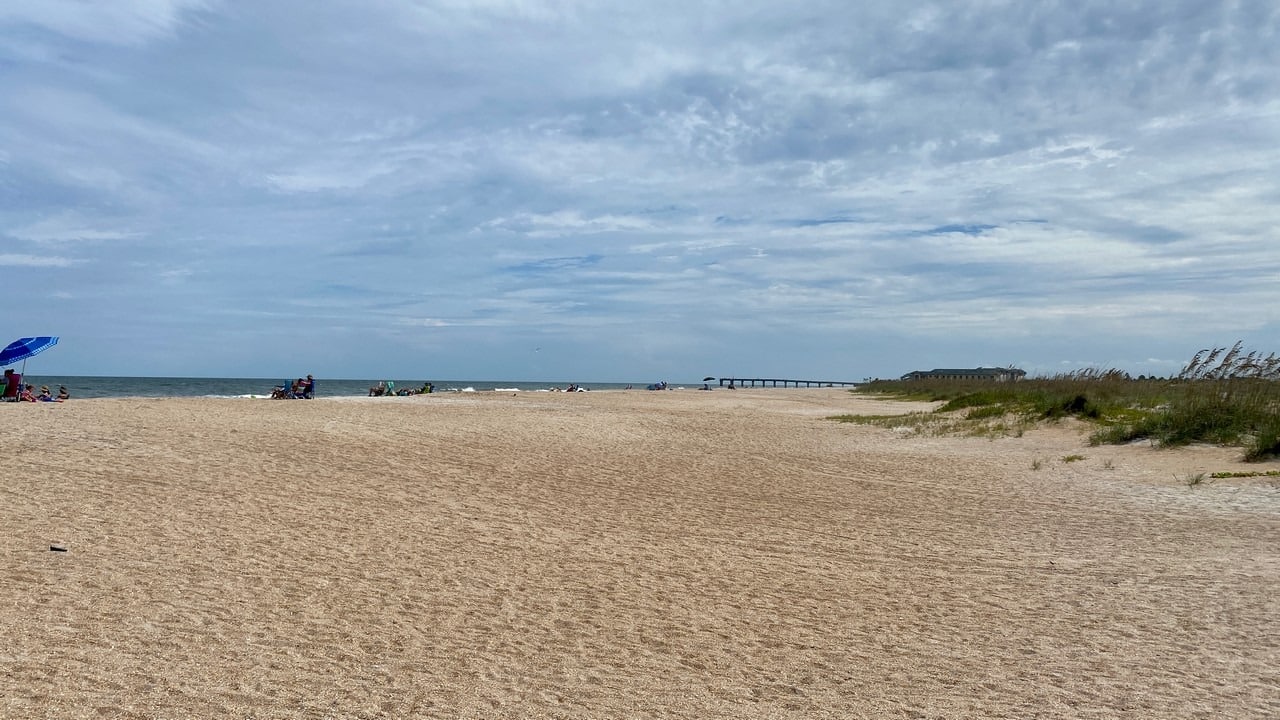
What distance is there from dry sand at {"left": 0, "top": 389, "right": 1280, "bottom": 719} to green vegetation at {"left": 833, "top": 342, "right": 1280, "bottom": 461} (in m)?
2.53

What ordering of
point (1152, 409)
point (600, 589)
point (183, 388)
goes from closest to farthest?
point (600, 589) → point (1152, 409) → point (183, 388)

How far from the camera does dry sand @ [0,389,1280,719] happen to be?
14.0 feet

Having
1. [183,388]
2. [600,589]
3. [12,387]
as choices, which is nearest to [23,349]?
[12,387]

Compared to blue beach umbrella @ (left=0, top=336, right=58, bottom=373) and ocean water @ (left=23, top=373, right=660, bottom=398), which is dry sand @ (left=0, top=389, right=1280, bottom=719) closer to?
blue beach umbrella @ (left=0, top=336, right=58, bottom=373)

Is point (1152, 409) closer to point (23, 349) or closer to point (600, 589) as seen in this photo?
point (600, 589)

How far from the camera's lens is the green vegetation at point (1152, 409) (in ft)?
47.0

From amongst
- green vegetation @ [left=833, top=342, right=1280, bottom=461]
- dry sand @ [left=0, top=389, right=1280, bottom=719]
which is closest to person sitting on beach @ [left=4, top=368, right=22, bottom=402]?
dry sand @ [left=0, top=389, right=1280, bottom=719]

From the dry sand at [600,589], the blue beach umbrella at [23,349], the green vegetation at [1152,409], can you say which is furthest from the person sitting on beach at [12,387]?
the green vegetation at [1152,409]

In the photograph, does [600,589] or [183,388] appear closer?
[600,589]

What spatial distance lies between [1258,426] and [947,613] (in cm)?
1144

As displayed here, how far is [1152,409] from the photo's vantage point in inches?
779

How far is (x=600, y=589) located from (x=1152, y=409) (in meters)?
18.1

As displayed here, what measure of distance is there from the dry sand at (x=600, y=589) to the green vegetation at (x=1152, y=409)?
2526 mm

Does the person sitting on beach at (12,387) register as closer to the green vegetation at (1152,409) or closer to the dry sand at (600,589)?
the dry sand at (600,589)
